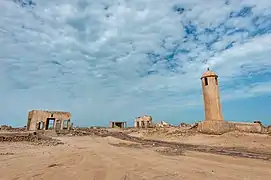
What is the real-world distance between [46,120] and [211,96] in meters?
26.2

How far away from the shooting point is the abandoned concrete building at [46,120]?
1281 inches

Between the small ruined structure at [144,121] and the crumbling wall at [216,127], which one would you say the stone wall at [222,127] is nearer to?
the crumbling wall at [216,127]

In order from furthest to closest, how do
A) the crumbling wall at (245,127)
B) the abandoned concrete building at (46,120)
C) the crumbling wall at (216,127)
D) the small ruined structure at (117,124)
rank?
the small ruined structure at (117,124)
the abandoned concrete building at (46,120)
the crumbling wall at (245,127)
the crumbling wall at (216,127)

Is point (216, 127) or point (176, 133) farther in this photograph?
point (176, 133)

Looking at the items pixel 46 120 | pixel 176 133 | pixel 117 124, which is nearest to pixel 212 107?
pixel 176 133

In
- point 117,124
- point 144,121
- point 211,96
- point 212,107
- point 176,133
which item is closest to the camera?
point 212,107

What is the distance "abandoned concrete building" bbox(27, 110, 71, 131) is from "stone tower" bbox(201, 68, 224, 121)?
24156 mm

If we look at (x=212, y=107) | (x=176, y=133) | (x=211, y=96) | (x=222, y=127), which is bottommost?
(x=176, y=133)

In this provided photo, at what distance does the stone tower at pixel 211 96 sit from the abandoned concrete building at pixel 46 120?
24.2 m

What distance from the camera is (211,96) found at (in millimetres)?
18906

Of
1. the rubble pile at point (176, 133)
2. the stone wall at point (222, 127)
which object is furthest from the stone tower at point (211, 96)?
the rubble pile at point (176, 133)

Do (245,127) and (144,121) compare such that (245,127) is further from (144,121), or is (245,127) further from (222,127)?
(144,121)

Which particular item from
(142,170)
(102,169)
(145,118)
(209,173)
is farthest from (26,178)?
(145,118)

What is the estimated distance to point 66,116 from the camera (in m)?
35.8
